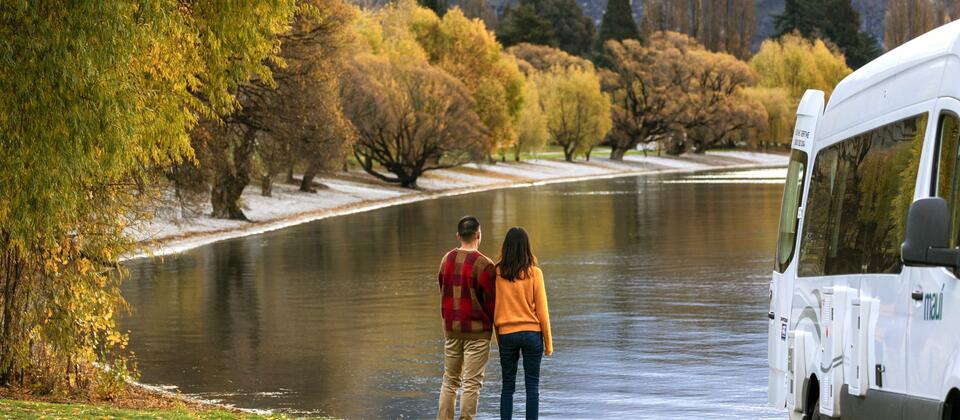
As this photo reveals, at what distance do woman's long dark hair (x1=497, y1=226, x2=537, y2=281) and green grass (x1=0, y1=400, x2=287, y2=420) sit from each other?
287 cm

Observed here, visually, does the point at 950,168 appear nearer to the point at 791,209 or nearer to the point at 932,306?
the point at 932,306

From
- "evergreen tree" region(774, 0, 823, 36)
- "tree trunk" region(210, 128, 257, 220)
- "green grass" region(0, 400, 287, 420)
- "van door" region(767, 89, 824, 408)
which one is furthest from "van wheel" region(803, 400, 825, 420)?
"evergreen tree" region(774, 0, 823, 36)

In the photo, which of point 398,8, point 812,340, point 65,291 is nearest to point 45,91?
point 65,291

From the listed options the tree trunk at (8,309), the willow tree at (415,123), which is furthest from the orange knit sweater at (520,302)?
the willow tree at (415,123)

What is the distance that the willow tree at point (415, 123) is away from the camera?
69.6 meters

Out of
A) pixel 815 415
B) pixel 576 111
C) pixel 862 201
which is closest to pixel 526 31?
pixel 576 111

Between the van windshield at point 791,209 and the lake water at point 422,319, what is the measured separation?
8.90 feet

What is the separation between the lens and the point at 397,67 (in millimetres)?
73000

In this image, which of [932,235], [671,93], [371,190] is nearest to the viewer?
[932,235]

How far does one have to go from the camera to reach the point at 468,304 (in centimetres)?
1055

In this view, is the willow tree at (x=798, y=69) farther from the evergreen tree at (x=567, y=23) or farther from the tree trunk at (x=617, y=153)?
the evergreen tree at (x=567, y=23)

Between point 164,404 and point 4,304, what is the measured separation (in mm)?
1892

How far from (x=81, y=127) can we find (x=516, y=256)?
11.3 ft

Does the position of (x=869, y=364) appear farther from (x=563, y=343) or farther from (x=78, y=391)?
(x=563, y=343)
